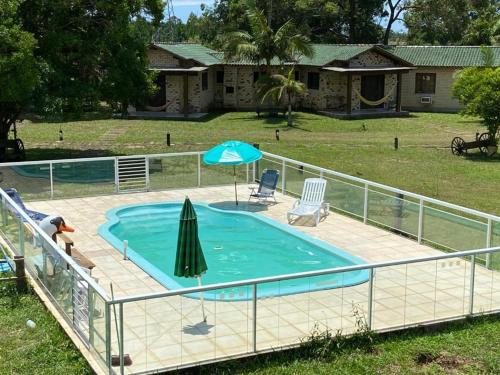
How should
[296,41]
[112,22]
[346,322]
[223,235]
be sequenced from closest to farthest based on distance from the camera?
[346,322], [223,235], [112,22], [296,41]

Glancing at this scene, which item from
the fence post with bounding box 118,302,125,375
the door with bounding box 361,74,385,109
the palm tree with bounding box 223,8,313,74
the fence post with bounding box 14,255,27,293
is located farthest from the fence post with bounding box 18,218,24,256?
Answer: the door with bounding box 361,74,385,109

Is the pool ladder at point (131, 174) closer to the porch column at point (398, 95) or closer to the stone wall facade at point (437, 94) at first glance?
the porch column at point (398, 95)

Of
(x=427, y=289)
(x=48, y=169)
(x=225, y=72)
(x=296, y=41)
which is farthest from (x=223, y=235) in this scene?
(x=225, y=72)

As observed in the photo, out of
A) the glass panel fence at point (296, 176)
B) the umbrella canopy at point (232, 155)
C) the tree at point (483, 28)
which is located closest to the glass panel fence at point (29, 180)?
the umbrella canopy at point (232, 155)

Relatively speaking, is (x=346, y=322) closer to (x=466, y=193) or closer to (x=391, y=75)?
(x=466, y=193)

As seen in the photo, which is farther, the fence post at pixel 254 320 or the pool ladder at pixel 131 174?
the pool ladder at pixel 131 174

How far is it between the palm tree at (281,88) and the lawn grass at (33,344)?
2602cm

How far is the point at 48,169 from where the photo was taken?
1828 centimetres

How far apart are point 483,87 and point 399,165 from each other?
5.41m

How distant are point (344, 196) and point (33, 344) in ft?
30.3

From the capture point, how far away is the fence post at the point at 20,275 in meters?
11.4

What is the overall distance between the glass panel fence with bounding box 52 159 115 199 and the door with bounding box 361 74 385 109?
25375mm

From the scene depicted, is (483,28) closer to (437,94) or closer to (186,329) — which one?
(437,94)

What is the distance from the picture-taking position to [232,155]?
1728cm
